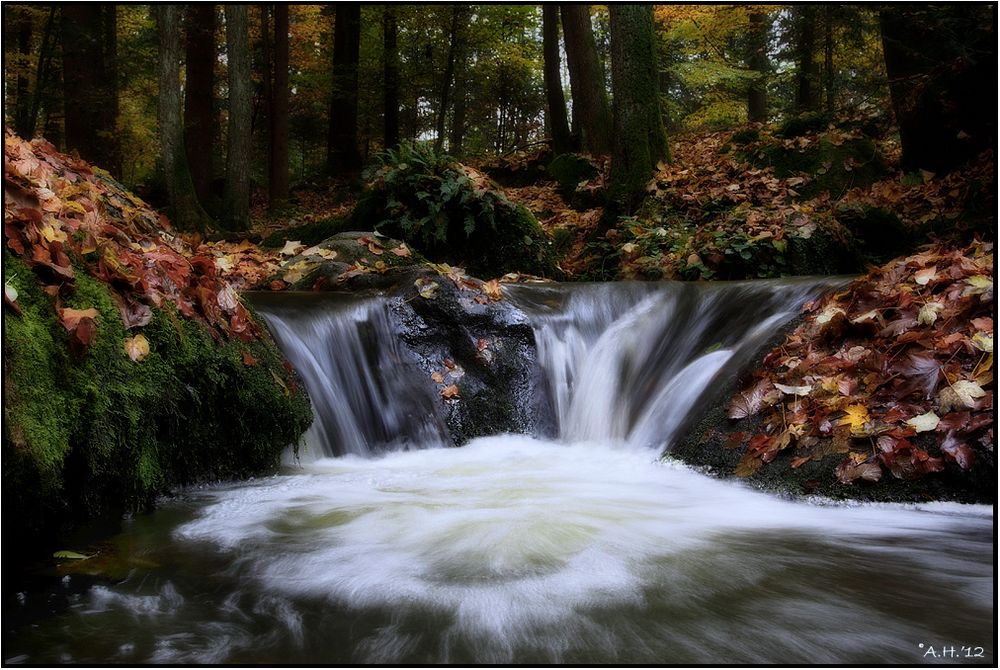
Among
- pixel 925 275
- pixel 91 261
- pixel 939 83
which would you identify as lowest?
pixel 925 275

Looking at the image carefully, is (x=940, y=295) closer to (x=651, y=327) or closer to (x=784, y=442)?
(x=784, y=442)

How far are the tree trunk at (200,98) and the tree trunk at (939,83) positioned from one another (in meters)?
13.3

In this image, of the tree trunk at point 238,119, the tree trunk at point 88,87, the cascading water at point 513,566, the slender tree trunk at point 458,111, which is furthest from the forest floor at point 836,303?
the slender tree trunk at point 458,111

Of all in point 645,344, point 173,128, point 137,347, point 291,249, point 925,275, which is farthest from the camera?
point 173,128

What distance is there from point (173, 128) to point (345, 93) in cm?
738

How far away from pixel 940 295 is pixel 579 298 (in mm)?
3248

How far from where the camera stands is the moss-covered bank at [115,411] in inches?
108

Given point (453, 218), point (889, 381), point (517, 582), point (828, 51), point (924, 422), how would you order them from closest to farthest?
1. point (517, 582)
2. point (924, 422)
3. point (889, 381)
4. point (453, 218)
5. point (828, 51)

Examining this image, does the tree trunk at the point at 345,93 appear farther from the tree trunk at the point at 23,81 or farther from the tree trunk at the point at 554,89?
the tree trunk at the point at 23,81

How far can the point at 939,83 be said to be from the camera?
8.50m

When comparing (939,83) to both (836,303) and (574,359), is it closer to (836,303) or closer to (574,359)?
(836,303)

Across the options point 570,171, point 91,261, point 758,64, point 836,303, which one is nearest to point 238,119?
point 570,171

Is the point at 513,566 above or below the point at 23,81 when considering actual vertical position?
below

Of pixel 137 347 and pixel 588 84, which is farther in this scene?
pixel 588 84
